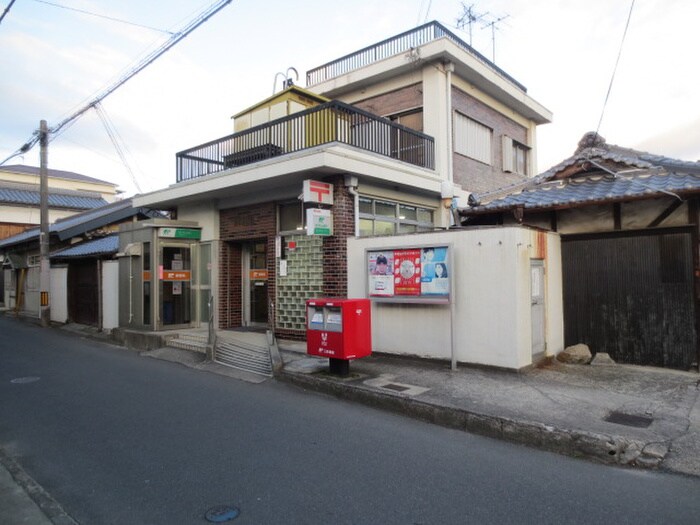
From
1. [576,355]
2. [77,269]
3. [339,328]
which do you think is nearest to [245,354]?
[339,328]

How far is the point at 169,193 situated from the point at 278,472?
1057cm

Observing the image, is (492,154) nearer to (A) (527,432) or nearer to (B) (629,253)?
(B) (629,253)

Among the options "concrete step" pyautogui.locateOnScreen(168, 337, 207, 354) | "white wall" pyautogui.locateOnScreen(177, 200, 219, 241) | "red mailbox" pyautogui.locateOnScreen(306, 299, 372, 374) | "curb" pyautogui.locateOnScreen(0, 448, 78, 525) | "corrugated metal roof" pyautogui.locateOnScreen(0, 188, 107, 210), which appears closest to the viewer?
"curb" pyautogui.locateOnScreen(0, 448, 78, 525)

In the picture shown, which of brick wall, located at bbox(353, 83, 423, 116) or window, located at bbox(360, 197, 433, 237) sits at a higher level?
brick wall, located at bbox(353, 83, 423, 116)

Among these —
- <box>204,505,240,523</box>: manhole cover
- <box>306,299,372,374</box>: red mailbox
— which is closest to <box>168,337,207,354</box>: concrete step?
<box>306,299,372,374</box>: red mailbox

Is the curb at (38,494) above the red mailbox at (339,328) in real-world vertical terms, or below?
below

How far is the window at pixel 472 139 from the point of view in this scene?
45.6 feet

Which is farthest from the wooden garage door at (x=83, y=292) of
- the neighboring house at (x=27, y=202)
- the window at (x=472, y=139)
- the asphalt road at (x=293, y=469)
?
the neighboring house at (x=27, y=202)

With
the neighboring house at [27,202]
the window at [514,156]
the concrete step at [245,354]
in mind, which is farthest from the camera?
the neighboring house at [27,202]

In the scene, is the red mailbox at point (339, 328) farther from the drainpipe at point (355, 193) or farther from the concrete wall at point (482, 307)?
the drainpipe at point (355, 193)

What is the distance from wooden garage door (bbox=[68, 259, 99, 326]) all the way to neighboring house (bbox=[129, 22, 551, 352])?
3.44 metres

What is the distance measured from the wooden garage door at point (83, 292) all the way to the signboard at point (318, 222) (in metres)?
10.1

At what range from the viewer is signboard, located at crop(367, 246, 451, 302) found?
8.22 m

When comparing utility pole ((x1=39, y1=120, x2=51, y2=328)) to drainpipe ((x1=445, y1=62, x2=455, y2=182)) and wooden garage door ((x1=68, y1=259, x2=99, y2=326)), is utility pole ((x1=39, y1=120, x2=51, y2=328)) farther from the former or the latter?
drainpipe ((x1=445, y1=62, x2=455, y2=182))
